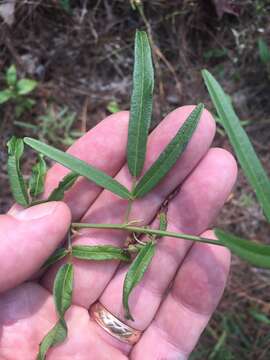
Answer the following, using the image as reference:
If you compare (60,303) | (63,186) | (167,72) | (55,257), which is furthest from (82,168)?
(167,72)

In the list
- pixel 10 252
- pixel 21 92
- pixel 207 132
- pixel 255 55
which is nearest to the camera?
pixel 10 252

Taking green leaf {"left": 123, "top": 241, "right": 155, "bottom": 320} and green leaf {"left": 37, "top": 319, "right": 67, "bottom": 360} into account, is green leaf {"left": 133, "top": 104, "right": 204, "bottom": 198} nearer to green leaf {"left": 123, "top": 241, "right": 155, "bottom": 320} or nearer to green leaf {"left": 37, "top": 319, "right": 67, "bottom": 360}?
green leaf {"left": 123, "top": 241, "right": 155, "bottom": 320}

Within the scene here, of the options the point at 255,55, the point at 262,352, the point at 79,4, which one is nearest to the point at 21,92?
the point at 79,4

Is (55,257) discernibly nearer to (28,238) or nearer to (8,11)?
(28,238)

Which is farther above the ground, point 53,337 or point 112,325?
point 53,337

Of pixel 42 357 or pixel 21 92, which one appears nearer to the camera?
pixel 42 357

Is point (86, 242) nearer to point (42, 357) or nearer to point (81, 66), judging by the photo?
point (42, 357)
